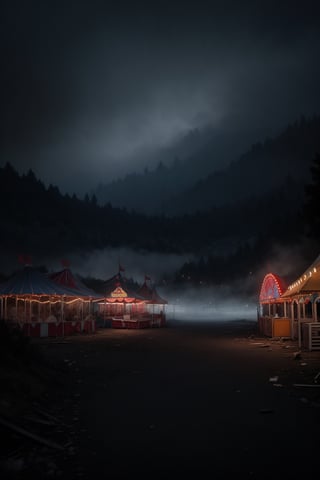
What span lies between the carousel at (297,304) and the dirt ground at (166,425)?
616 centimetres

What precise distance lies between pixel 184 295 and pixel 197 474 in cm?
12154

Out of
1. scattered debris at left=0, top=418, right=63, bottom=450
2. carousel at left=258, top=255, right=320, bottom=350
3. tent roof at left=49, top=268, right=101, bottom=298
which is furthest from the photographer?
tent roof at left=49, top=268, right=101, bottom=298

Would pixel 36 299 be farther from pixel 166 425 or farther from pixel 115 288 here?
pixel 166 425

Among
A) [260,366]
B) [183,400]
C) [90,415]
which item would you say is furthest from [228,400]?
[260,366]

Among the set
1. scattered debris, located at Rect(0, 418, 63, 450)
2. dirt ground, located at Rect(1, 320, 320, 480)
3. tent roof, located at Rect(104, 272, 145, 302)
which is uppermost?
tent roof, located at Rect(104, 272, 145, 302)

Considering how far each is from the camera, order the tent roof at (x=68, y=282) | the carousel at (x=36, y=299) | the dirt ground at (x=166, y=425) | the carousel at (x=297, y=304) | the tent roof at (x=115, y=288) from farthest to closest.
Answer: the tent roof at (x=115, y=288)
the tent roof at (x=68, y=282)
the carousel at (x=36, y=299)
the carousel at (x=297, y=304)
the dirt ground at (x=166, y=425)

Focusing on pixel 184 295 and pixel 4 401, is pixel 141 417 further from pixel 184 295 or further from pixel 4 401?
pixel 184 295

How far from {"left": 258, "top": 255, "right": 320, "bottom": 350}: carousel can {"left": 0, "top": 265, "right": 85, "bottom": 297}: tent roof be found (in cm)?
1409

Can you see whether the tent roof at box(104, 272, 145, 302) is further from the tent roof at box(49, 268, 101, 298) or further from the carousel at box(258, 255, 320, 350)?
the carousel at box(258, 255, 320, 350)

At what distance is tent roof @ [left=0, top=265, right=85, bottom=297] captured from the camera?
82.7 ft

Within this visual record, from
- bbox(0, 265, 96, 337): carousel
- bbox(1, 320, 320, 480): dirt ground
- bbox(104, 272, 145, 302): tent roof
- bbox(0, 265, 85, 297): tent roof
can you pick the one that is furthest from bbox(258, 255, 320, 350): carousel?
bbox(0, 265, 85, 297): tent roof

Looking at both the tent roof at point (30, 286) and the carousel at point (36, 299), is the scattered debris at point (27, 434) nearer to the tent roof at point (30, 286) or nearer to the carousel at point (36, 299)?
the carousel at point (36, 299)

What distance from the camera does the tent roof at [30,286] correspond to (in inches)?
992

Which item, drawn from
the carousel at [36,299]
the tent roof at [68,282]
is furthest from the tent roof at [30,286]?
the tent roof at [68,282]
